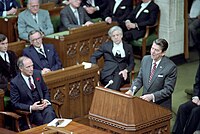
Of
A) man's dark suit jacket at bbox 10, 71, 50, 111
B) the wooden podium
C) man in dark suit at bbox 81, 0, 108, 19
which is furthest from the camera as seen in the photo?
man in dark suit at bbox 81, 0, 108, 19

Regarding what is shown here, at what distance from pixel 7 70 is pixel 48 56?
2.33 ft

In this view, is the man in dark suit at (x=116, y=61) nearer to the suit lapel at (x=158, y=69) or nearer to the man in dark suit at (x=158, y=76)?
the man in dark suit at (x=158, y=76)

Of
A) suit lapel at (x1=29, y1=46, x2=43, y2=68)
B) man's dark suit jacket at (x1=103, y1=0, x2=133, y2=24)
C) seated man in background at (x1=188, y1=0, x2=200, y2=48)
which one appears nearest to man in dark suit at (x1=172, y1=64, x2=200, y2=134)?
suit lapel at (x1=29, y1=46, x2=43, y2=68)

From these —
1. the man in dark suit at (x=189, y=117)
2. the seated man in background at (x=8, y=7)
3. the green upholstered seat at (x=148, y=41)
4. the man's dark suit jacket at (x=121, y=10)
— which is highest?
the seated man in background at (x=8, y=7)

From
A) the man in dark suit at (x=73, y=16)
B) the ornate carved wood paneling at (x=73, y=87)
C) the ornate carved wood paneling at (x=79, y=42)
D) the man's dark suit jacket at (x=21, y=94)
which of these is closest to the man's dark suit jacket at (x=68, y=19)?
the man in dark suit at (x=73, y=16)

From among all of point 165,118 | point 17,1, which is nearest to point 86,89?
point 165,118

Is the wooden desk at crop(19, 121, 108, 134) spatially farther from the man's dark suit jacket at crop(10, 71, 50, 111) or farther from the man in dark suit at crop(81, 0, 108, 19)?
the man in dark suit at crop(81, 0, 108, 19)

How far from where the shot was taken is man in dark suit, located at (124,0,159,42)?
1088 centimetres

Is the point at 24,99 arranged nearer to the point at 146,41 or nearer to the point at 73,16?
the point at 73,16

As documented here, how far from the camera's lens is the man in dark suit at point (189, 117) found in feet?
24.8

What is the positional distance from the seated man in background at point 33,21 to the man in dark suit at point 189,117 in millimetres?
3035

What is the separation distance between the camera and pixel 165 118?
22.1ft

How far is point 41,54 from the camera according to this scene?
883cm

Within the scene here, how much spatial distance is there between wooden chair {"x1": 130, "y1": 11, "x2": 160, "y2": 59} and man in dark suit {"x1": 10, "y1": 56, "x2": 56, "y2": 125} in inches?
138
